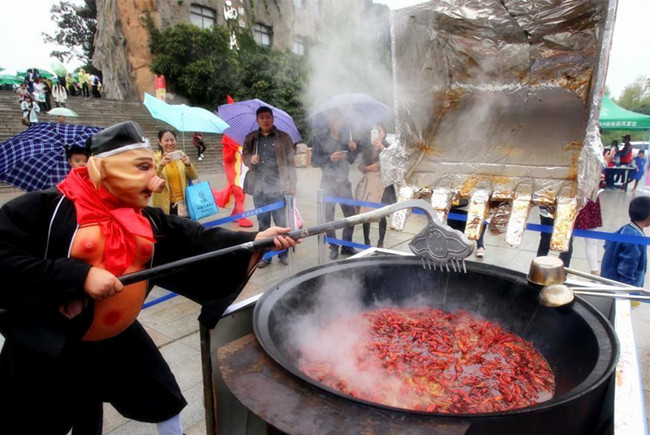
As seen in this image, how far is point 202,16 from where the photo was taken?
25484mm

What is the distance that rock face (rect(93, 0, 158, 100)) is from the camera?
23.9 metres

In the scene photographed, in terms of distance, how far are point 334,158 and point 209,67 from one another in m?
19.6

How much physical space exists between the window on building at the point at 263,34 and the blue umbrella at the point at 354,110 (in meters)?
24.5

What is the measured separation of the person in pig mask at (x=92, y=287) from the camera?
5.26ft

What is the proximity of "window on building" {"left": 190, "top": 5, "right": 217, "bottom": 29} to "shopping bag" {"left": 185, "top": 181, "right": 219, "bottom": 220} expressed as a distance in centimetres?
2377

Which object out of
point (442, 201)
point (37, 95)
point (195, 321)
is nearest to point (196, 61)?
point (37, 95)

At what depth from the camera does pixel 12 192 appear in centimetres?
1126

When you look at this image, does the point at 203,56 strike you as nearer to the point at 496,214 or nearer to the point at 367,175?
the point at 367,175

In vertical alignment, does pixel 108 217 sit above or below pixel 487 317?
above

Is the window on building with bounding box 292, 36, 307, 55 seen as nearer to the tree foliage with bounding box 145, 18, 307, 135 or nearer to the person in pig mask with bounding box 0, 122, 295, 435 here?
the tree foliage with bounding box 145, 18, 307, 135

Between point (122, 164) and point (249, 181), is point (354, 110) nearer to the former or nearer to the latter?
point (249, 181)

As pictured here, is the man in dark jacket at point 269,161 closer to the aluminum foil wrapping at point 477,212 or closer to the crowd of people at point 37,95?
the aluminum foil wrapping at point 477,212

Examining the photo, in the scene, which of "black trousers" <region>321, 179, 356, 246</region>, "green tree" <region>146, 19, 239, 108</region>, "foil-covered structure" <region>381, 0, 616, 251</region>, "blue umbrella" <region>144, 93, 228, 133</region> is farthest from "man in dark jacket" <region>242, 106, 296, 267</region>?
"green tree" <region>146, 19, 239, 108</region>

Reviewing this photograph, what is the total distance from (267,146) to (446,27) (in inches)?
127
